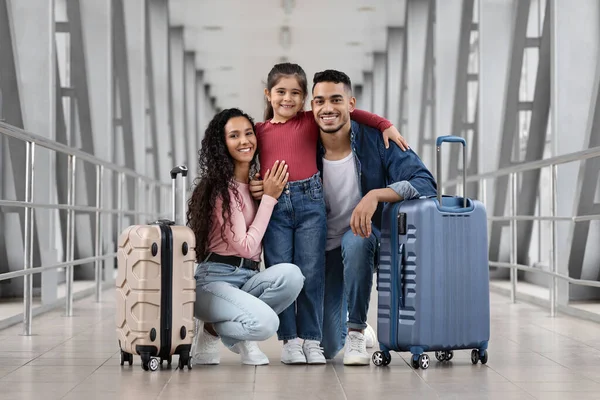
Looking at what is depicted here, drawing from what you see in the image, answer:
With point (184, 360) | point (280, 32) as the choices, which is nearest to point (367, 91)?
point (280, 32)

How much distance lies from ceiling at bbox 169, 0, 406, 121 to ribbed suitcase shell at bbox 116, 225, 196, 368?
9.16 meters

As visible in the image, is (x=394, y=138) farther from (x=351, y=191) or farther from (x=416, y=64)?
(x=416, y=64)

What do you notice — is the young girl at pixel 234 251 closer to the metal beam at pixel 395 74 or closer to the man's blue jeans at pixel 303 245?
the man's blue jeans at pixel 303 245

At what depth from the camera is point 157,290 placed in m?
2.86

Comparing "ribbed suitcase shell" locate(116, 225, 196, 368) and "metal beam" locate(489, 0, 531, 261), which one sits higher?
"metal beam" locate(489, 0, 531, 261)

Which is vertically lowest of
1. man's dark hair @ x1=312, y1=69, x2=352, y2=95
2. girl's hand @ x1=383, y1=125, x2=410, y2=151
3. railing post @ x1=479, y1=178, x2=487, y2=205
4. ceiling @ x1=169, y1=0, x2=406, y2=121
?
railing post @ x1=479, y1=178, x2=487, y2=205

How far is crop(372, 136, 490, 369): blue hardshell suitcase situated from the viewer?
2.88 meters

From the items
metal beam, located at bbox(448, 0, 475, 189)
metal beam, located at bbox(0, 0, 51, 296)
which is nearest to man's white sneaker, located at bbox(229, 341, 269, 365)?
metal beam, located at bbox(0, 0, 51, 296)

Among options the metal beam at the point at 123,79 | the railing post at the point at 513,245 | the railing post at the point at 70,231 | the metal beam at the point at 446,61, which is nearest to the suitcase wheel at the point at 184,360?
the railing post at the point at 70,231

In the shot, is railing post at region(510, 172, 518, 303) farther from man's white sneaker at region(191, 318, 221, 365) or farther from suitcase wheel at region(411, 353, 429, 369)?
man's white sneaker at region(191, 318, 221, 365)

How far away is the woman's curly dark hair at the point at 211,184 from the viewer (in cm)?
304

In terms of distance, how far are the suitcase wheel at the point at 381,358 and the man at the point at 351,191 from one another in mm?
29

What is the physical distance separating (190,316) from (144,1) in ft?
24.8

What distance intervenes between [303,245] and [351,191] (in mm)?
241
